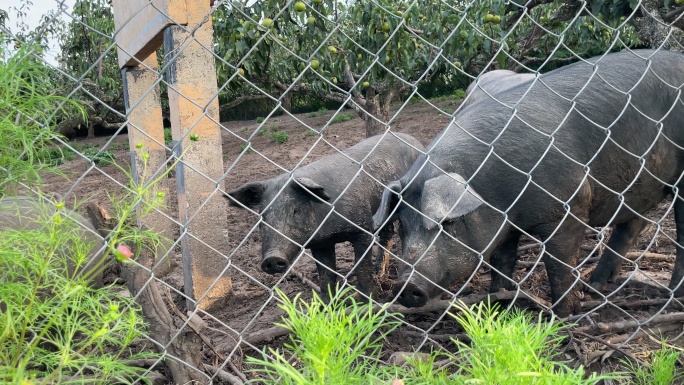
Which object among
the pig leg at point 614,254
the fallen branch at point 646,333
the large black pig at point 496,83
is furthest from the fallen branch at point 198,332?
the large black pig at point 496,83

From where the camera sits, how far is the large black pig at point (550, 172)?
3.14m

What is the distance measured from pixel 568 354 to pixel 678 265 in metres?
→ 1.21

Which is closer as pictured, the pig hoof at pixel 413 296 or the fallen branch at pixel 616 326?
the fallen branch at pixel 616 326

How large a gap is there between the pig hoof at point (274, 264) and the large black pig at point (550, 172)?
0.61 meters

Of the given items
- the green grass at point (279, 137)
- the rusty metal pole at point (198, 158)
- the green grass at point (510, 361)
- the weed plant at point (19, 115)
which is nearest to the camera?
the green grass at point (510, 361)

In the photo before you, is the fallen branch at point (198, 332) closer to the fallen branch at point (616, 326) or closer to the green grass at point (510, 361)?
the green grass at point (510, 361)

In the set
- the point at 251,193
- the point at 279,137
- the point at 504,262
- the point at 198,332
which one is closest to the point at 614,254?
the point at 504,262

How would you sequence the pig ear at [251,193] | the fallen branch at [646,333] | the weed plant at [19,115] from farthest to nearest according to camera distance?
the pig ear at [251,193], the fallen branch at [646,333], the weed plant at [19,115]

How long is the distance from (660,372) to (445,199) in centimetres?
107

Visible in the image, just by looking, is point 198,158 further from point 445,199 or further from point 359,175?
point 445,199

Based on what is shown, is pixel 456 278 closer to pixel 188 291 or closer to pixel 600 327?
pixel 600 327

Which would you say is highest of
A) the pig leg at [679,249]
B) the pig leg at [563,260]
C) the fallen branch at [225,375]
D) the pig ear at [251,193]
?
the pig leg at [679,249]

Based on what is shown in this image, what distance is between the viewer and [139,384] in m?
2.45

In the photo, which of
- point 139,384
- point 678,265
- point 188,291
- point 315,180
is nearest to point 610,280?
point 678,265
